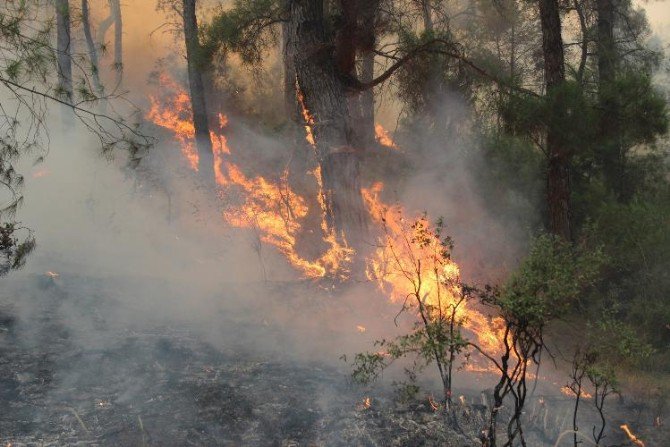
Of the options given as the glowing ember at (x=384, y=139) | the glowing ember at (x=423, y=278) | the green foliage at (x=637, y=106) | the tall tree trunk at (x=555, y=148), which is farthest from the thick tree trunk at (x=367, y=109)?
the green foliage at (x=637, y=106)

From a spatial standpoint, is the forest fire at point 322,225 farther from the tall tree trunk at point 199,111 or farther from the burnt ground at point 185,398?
the burnt ground at point 185,398

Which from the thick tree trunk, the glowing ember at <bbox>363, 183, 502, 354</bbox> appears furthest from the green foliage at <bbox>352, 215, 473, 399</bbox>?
the thick tree trunk

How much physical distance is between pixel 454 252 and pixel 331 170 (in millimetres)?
4144

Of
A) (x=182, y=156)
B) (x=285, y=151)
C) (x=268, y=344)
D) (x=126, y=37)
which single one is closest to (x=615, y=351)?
(x=268, y=344)

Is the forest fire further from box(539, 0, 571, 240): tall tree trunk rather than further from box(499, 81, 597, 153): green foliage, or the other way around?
Result: box(499, 81, 597, 153): green foliage

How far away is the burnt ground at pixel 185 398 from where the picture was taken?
5.89m

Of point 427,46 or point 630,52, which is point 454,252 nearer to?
point 427,46

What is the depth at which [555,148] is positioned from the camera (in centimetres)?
948

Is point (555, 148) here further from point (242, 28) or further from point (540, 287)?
point (242, 28)

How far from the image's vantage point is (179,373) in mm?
7215

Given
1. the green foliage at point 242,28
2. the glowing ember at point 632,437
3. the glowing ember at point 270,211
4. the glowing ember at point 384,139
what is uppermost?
the glowing ember at point 384,139

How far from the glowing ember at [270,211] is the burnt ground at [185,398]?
234 cm

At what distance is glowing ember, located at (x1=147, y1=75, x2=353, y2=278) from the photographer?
1051 centimetres

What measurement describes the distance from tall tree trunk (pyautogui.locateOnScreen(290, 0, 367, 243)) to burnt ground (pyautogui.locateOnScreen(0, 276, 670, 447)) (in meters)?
2.68
